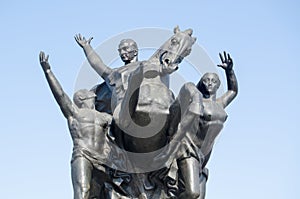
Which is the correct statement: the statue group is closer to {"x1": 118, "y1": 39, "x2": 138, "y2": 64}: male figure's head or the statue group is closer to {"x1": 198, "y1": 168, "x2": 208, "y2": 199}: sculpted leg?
{"x1": 198, "y1": 168, "x2": 208, "y2": 199}: sculpted leg

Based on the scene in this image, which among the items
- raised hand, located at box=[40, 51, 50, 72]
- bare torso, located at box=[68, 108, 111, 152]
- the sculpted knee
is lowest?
the sculpted knee

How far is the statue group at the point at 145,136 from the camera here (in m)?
12.4

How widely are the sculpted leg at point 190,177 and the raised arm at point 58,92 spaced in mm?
2227

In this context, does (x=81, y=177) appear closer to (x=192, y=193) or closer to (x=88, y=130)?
(x=88, y=130)

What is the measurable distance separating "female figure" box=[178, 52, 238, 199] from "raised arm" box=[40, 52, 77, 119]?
7.14ft

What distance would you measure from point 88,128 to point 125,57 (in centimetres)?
186

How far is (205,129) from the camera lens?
42.5 ft

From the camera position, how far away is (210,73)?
1338 centimetres

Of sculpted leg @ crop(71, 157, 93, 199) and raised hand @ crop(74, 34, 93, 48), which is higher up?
raised hand @ crop(74, 34, 93, 48)

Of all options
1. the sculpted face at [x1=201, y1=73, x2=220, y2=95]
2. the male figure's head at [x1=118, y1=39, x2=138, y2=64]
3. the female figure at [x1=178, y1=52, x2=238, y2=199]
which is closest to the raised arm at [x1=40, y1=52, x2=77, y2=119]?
the male figure's head at [x1=118, y1=39, x2=138, y2=64]

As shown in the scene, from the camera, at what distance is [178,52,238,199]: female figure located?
12438 millimetres

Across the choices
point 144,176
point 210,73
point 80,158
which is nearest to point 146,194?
point 144,176

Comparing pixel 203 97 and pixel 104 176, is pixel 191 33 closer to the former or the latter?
pixel 203 97

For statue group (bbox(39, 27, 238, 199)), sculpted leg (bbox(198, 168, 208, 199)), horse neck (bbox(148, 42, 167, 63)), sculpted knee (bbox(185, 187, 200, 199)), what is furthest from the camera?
horse neck (bbox(148, 42, 167, 63))
